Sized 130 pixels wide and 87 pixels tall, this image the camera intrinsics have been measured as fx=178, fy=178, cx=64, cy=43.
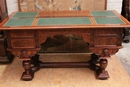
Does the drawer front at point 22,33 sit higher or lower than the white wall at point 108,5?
lower

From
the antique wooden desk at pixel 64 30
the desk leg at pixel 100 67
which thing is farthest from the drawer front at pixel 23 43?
the desk leg at pixel 100 67

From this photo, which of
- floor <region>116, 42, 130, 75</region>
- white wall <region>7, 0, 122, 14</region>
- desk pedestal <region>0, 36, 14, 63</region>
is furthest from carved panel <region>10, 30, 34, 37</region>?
floor <region>116, 42, 130, 75</region>

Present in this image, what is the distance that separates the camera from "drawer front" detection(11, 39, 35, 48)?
5.78 ft

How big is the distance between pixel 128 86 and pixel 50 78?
0.85 metres

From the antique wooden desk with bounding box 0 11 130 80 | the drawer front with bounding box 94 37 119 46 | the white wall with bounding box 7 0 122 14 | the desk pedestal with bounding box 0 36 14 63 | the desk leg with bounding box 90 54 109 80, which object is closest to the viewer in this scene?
the antique wooden desk with bounding box 0 11 130 80

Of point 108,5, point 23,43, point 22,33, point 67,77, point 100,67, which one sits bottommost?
point 67,77

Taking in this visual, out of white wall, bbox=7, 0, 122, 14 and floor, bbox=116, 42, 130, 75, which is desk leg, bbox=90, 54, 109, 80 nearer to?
floor, bbox=116, 42, 130, 75

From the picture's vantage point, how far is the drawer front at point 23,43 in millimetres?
1762

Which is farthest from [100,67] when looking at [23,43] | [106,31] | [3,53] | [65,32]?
[3,53]

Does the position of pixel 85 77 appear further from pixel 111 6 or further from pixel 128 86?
pixel 111 6

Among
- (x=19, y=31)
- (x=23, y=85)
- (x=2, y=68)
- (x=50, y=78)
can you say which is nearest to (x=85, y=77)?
(x=50, y=78)

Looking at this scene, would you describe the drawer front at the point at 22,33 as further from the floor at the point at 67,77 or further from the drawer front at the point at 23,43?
the floor at the point at 67,77

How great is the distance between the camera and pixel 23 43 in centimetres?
178

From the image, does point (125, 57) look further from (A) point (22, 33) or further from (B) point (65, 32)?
(A) point (22, 33)
